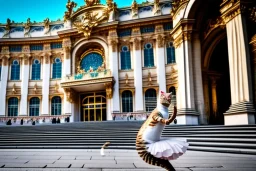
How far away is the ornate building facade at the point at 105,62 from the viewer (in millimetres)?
19641

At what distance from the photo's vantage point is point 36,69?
33.1 m

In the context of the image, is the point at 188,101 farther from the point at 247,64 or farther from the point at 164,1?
the point at 164,1

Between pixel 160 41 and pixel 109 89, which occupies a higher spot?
pixel 160 41

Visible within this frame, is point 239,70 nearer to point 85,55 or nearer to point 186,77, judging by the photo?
point 186,77

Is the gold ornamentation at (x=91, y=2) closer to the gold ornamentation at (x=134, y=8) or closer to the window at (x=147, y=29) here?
the gold ornamentation at (x=134, y=8)

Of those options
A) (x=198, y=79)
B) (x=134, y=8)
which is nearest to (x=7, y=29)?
(x=134, y=8)

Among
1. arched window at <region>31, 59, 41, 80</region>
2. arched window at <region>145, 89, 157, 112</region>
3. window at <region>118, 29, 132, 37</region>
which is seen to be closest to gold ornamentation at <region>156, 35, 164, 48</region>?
window at <region>118, 29, 132, 37</region>

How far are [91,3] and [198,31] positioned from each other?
1839 cm

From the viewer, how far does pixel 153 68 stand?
93.7ft

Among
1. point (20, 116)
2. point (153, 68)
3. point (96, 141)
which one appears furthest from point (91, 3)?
point (96, 141)

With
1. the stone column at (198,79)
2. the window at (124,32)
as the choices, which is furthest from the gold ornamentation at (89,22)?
the stone column at (198,79)

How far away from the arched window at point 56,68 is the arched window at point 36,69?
6.82 ft

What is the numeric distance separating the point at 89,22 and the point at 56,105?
11.6m

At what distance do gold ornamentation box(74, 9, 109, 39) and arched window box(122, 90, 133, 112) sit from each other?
9.03 m
